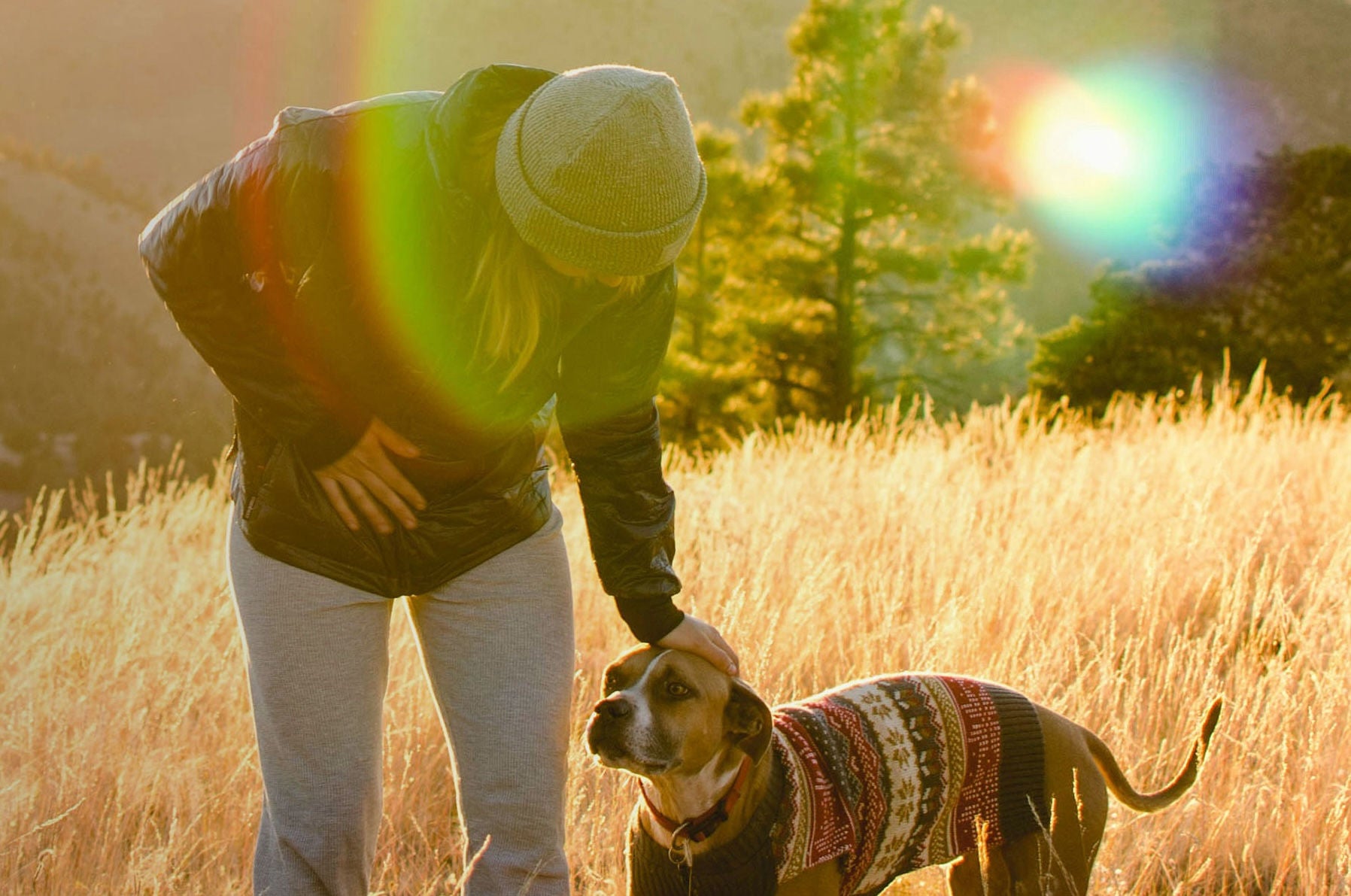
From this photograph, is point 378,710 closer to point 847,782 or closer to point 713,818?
point 713,818

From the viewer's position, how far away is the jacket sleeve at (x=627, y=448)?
211 cm

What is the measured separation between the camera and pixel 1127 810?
9.88 ft

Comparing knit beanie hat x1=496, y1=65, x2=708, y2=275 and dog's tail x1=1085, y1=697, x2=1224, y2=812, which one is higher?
knit beanie hat x1=496, y1=65, x2=708, y2=275

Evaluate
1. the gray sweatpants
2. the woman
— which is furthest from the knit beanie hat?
the gray sweatpants

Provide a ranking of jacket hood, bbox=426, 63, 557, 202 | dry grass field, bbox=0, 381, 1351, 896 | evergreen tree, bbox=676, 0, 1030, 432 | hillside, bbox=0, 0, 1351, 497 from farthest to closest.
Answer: hillside, bbox=0, 0, 1351, 497 < evergreen tree, bbox=676, 0, 1030, 432 < dry grass field, bbox=0, 381, 1351, 896 < jacket hood, bbox=426, 63, 557, 202

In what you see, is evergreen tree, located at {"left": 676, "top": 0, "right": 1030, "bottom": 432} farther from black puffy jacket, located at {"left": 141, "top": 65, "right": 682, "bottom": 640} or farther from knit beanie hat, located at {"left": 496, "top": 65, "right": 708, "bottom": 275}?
knit beanie hat, located at {"left": 496, "top": 65, "right": 708, "bottom": 275}

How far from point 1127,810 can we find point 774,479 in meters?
3.14

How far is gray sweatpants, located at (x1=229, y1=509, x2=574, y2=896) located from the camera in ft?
6.38

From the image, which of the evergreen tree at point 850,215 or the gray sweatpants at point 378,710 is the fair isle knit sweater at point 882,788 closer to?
the gray sweatpants at point 378,710

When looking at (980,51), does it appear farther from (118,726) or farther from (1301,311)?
(118,726)

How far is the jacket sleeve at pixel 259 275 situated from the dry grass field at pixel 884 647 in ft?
3.57

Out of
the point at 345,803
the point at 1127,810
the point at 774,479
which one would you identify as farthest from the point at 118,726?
the point at 774,479

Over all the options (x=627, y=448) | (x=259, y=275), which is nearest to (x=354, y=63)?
(x=627, y=448)

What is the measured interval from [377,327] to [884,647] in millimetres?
2368
